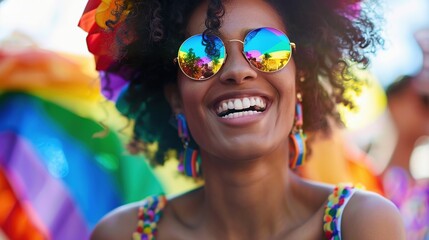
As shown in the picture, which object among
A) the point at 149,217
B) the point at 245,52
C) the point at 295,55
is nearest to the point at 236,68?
the point at 245,52

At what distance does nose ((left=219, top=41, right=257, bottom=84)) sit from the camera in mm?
2365

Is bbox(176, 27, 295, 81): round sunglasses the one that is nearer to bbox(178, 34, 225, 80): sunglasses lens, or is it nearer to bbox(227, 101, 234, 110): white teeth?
bbox(178, 34, 225, 80): sunglasses lens

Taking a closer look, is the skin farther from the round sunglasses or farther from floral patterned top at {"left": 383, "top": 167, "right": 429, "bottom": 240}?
the round sunglasses

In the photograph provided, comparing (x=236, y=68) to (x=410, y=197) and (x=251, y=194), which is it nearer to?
(x=251, y=194)

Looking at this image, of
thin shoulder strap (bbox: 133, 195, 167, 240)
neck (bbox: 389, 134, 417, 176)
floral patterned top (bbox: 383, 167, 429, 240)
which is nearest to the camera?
thin shoulder strap (bbox: 133, 195, 167, 240)

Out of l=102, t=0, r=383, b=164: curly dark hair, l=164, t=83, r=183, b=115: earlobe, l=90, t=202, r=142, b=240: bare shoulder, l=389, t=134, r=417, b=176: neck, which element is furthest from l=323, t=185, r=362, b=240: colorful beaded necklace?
l=389, t=134, r=417, b=176: neck

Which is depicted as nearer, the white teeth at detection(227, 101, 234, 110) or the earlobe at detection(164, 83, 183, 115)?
the white teeth at detection(227, 101, 234, 110)

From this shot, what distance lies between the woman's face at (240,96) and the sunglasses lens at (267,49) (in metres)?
0.02

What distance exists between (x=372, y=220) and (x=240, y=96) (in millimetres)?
552

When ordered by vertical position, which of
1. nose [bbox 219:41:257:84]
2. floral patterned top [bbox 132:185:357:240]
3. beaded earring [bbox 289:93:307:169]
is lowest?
floral patterned top [bbox 132:185:357:240]

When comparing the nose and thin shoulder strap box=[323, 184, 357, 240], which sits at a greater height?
the nose

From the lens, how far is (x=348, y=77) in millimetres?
2838

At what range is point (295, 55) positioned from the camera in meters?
2.66

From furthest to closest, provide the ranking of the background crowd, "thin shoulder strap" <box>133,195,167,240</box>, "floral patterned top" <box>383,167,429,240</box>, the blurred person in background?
the blurred person in background < "floral patterned top" <box>383,167,429,240</box> < the background crowd < "thin shoulder strap" <box>133,195,167,240</box>
